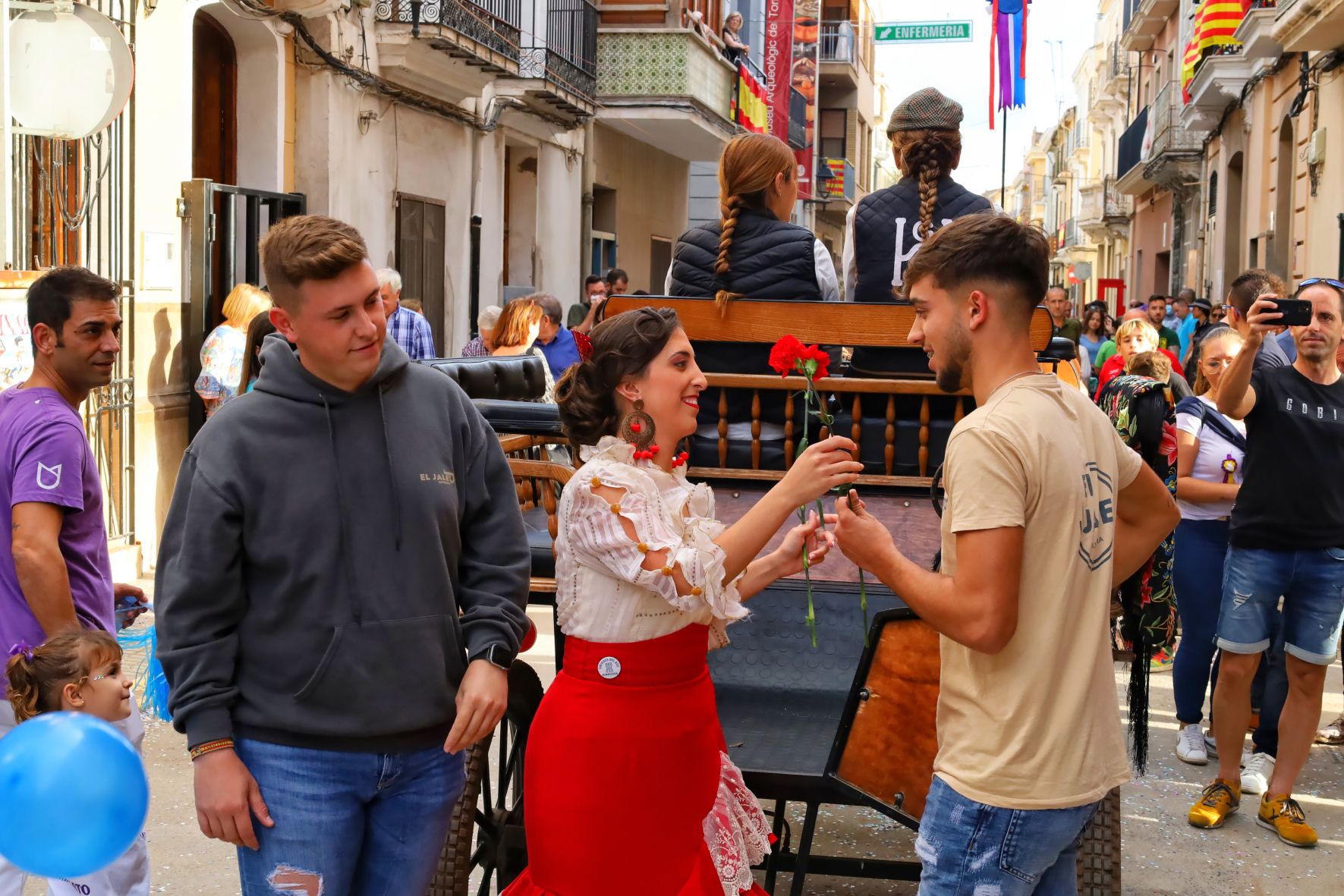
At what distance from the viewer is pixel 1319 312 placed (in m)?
5.16

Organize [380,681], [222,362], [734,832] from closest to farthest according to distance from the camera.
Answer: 1. [380,681]
2. [734,832]
3. [222,362]

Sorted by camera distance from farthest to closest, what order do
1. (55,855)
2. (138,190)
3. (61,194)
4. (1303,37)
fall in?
(1303,37)
(138,190)
(61,194)
(55,855)

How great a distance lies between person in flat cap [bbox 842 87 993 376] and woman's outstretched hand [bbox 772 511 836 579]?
211 centimetres

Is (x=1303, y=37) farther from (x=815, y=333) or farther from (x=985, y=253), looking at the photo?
(x=985, y=253)

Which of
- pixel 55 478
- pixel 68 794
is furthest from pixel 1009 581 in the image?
pixel 55 478

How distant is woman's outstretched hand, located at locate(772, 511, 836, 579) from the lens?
9.89 feet

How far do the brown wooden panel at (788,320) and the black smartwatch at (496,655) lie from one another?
244 cm

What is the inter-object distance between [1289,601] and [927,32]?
16649mm

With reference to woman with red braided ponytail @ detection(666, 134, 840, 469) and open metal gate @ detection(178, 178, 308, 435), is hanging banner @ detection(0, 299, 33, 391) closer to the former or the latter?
open metal gate @ detection(178, 178, 308, 435)

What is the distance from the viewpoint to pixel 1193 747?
234 inches

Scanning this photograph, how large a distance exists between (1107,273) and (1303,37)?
139 ft

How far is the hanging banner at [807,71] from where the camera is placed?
1393 inches

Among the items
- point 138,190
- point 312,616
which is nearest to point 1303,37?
point 138,190

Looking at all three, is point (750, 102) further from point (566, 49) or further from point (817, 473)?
point (817, 473)
